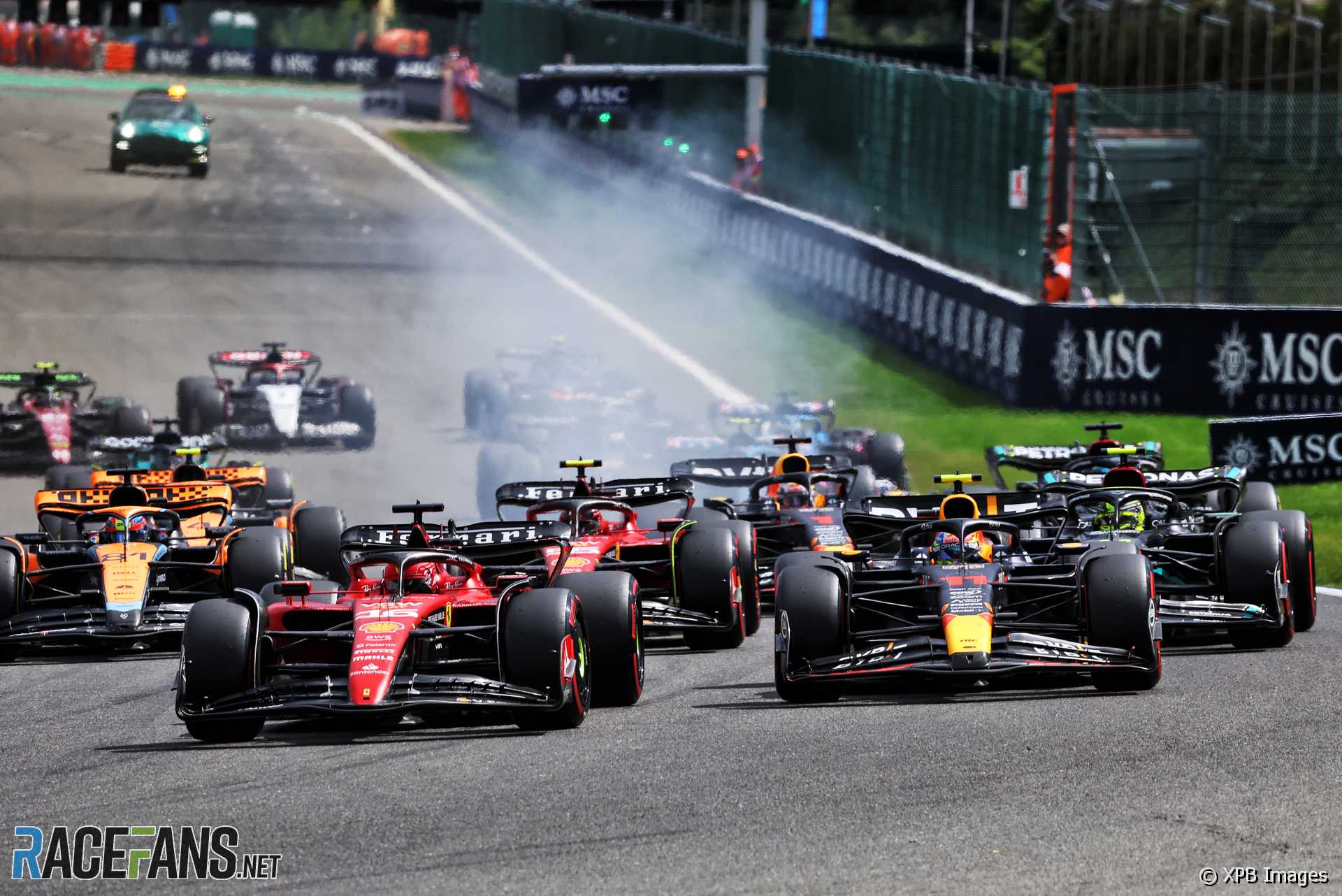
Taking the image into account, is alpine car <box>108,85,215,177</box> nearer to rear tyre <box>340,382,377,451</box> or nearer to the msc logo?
rear tyre <box>340,382,377,451</box>

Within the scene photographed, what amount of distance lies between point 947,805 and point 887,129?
29.5 metres

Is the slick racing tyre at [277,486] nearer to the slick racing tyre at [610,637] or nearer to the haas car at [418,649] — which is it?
the haas car at [418,649]

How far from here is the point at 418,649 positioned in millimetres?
13117

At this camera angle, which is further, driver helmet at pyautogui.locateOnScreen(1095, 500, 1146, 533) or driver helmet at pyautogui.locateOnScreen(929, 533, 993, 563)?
driver helmet at pyautogui.locateOnScreen(1095, 500, 1146, 533)

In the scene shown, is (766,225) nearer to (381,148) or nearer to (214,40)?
(381,148)

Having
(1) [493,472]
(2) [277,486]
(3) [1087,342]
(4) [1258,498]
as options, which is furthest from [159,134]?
(4) [1258,498]

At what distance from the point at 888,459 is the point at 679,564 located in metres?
9.00

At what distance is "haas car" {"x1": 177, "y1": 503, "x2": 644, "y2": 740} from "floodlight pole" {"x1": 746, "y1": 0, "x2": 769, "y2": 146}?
3215cm

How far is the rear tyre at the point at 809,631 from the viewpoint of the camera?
44.2ft

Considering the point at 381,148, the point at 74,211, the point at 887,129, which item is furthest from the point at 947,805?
the point at 381,148

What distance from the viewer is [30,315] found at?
40375mm

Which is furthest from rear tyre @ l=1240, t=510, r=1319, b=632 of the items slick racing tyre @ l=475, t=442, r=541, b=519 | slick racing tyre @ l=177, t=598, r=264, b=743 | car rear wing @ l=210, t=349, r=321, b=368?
car rear wing @ l=210, t=349, r=321, b=368

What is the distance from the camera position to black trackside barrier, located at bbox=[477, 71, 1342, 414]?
2806cm

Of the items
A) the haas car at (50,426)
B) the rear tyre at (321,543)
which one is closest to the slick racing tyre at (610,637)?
the rear tyre at (321,543)
